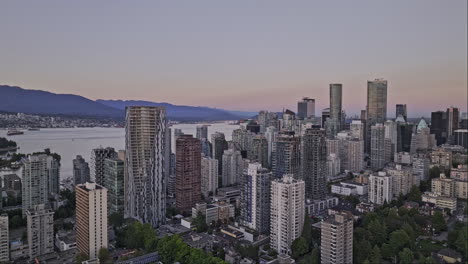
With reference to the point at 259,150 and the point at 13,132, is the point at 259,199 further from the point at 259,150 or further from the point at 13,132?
the point at 13,132

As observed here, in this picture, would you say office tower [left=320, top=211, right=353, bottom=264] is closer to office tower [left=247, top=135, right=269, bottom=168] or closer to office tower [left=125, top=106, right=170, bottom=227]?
office tower [left=125, top=106, right=170, bottom=227]

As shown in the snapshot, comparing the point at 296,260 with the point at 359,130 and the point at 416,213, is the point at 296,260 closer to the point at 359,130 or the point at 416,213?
the point at 416,213

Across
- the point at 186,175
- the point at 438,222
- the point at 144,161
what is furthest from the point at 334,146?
the point at 144,161

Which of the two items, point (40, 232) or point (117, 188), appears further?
point (117, 188)

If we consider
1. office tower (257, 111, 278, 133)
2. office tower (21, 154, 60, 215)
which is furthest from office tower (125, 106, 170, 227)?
office tower (257, 111, 278, 133)

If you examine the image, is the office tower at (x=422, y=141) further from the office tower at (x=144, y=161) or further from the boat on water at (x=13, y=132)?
the boat on water at (x=13, y=132)
